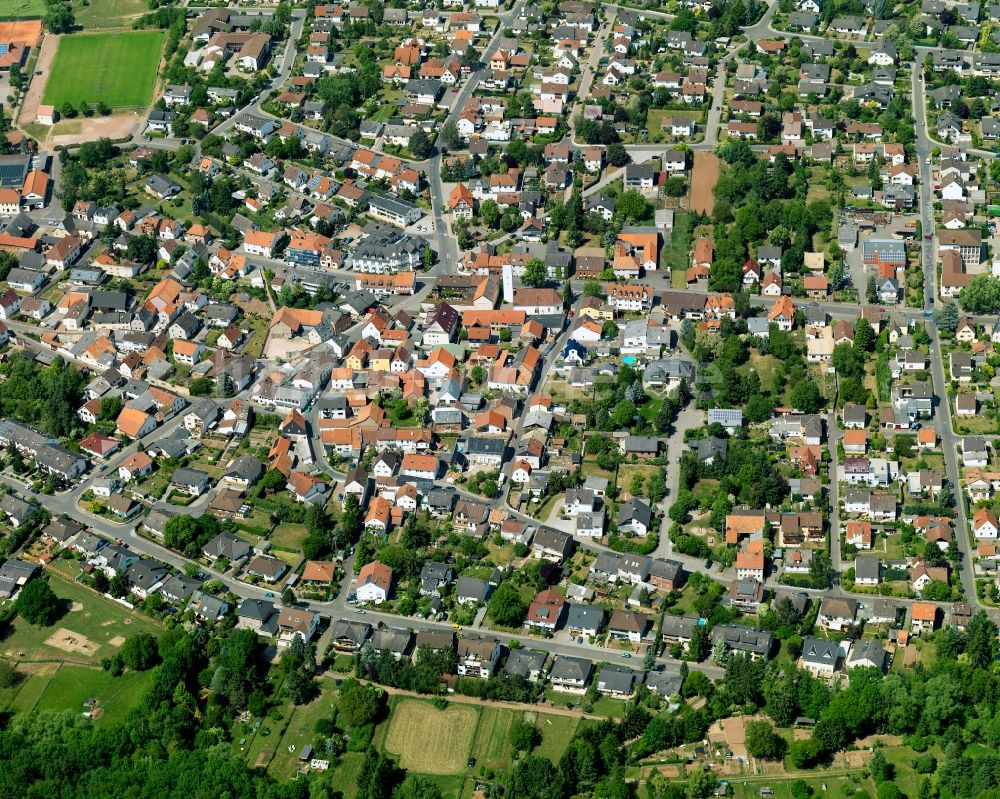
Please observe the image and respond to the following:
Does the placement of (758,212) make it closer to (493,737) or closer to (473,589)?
(473,589)

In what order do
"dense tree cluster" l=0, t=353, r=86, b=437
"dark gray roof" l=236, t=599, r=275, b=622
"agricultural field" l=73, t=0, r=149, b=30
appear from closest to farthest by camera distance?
"dark gray roof" l=236, t=599, r=275, b=622
"dense tree cluster" l=0, t=353, r=86, b=437
"agricultural field" l=73, t=0, r=149, b=30

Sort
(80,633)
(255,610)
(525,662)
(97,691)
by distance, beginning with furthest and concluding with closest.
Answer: (80,633) → (255,610) → (97,691) → (525,662)

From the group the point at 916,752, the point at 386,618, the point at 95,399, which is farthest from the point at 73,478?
the point at 916,752

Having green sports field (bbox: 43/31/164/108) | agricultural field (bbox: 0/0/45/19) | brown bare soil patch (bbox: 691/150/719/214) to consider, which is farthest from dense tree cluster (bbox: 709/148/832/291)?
agricultural field (bbox: 0/0/45/19)

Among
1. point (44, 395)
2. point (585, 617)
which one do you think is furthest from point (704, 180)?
point (44, 395)

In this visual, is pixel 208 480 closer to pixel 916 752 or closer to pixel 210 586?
pixel 210 586

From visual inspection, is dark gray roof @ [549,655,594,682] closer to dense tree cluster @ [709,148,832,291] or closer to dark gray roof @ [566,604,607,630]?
dark gray roof @ [566,604,607,630]

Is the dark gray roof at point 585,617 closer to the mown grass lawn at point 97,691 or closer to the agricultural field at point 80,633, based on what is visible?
the mown grass lawn at point 97,691
